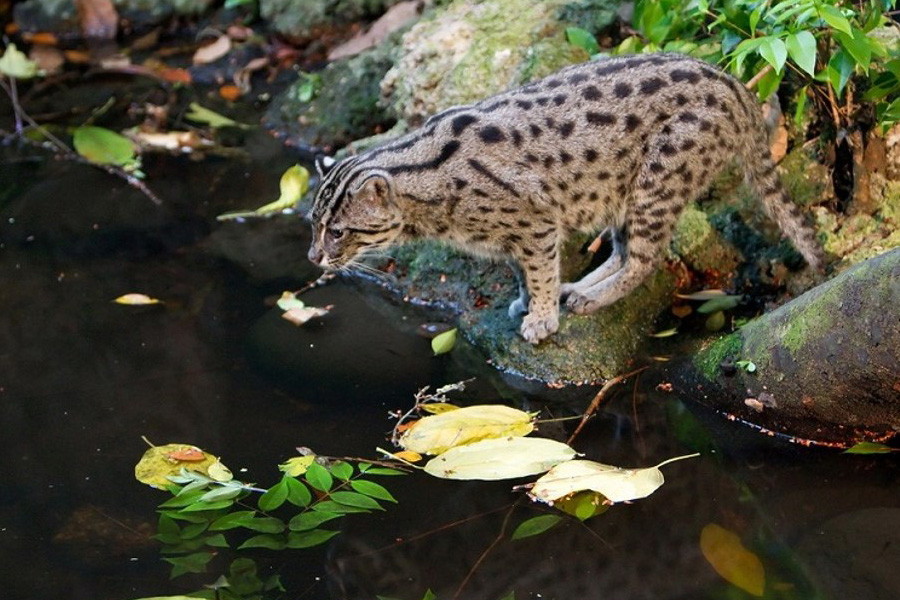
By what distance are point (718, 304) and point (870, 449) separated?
1.33 metres

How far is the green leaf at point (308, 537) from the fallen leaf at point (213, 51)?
6210 millimetres

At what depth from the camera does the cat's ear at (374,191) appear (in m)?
5.43

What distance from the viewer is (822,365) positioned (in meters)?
4.78

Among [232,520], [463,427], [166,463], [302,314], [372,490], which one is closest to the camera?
[232,520]

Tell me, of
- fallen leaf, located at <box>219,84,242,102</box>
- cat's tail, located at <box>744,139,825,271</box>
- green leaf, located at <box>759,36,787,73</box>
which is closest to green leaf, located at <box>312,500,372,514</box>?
green leaf, located at <box>759,36,787,73</box>

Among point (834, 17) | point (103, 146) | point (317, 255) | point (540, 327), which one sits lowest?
point (103, 146)

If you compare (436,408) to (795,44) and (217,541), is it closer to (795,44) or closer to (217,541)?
(217,541)

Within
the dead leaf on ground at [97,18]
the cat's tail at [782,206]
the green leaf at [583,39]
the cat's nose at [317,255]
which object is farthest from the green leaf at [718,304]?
the dead leaf on ground at [97,18]

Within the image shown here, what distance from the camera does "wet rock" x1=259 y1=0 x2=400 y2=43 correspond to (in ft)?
31.5

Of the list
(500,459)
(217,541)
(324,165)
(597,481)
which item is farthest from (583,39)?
(217,541)

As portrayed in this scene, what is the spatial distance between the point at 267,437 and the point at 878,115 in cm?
322

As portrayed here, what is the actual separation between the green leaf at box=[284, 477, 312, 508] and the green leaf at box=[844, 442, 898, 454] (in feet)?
7.53

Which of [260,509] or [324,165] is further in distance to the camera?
[324,165]

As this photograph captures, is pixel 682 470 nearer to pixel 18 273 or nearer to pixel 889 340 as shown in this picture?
pixel 889 340
